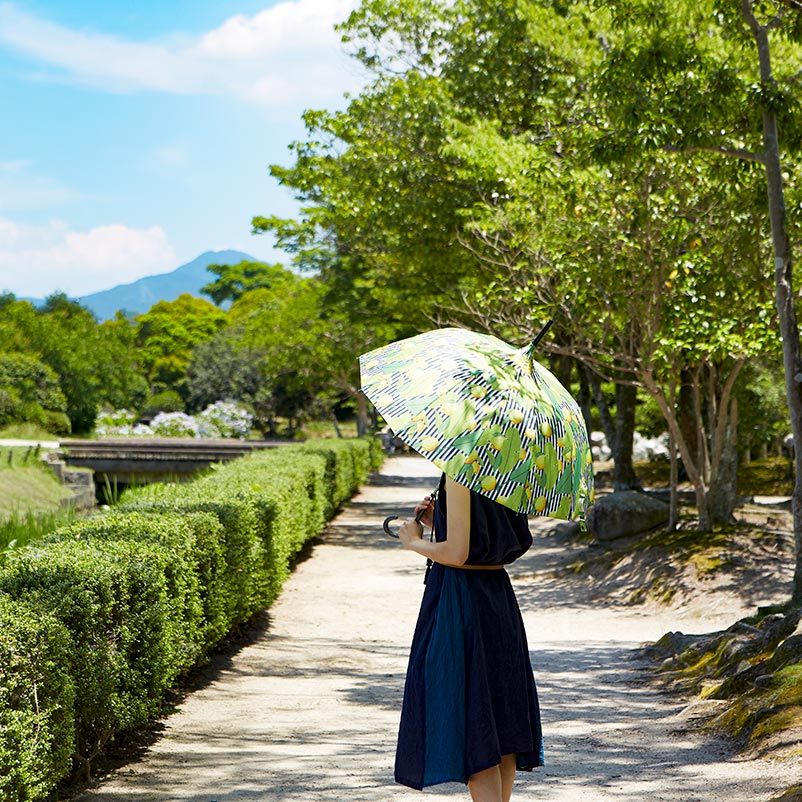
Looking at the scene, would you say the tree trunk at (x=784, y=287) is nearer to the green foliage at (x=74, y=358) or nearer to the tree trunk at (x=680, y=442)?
the tree trunk at (x=680, y=442)

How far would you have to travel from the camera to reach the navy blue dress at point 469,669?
3625 mm

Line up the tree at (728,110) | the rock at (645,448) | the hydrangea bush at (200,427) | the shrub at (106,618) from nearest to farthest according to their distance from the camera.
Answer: the shrub at (106,618) → the tree at (728,110) → the rock at (645,448) → the hydrangea bush at (200,427)

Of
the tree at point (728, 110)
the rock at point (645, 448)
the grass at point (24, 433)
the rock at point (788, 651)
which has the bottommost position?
the rock at point (788, 651)

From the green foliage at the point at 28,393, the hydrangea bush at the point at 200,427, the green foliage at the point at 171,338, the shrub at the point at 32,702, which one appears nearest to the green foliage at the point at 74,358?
the green foliage at the point at 28,393

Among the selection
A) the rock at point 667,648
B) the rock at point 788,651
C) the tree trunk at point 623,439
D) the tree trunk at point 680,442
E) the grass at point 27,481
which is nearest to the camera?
the rock at point 788,651

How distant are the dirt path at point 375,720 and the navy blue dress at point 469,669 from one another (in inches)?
52.0

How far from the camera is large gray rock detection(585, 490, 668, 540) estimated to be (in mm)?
15359

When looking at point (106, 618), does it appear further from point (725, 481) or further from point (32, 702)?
point (725, 481)

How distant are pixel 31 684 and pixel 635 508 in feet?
40.5

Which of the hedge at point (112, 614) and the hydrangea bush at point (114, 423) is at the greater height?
the hydrangea bush at point (114, 423)

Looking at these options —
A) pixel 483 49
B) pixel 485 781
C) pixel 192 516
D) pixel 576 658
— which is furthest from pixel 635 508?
pixel 485 781

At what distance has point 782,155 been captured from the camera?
11805 millimetres

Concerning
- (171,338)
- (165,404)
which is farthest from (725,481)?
(171,338)

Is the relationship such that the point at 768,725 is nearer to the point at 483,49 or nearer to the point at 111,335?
the point at 483,49
